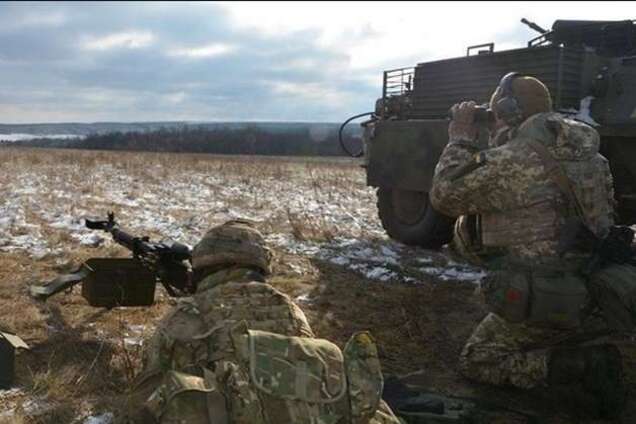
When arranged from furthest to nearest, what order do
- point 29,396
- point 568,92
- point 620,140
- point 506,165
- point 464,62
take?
1. point 464,62
2. point 568,92
3. point 620,140
4. point 506,165
5. point 29,396

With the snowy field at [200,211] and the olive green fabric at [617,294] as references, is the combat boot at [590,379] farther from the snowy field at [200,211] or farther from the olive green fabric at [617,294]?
the snowy field at [200,211]

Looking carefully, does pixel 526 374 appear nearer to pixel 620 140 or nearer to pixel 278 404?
pixel 278 404

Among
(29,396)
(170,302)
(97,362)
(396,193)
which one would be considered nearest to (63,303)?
(170,302)

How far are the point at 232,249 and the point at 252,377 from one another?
639 millimetres

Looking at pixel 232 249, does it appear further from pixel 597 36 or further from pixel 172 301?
pixel 597 36

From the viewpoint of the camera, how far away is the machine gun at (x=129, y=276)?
4230 mm

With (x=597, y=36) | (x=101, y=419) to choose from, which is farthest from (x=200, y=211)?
(x=101, y=419)

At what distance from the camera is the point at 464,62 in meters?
7.89

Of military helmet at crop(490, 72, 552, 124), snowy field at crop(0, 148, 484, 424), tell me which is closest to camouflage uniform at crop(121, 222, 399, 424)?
snowy field at crop(0, 148, 484, 424)

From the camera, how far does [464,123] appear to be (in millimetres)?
4031

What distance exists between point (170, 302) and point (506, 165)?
2766 millimetres

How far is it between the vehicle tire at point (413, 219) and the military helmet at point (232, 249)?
5547 millimetres

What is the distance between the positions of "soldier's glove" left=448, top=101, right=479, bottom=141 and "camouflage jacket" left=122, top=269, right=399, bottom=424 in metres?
1.96

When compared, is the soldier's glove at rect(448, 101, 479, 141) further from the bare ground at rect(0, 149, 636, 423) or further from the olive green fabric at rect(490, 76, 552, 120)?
the bare ground at rect(0, 149, 636, 423)
